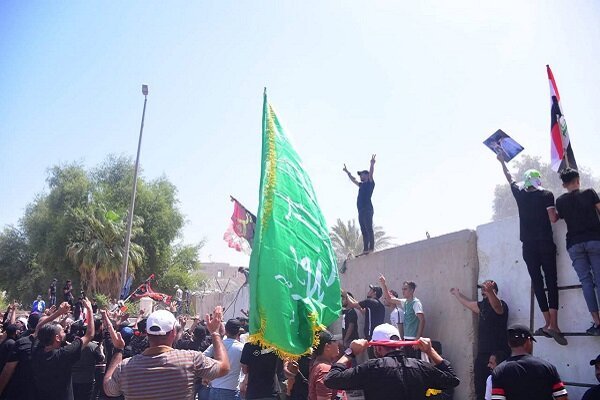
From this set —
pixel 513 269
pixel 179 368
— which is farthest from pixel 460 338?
pixel 179 368

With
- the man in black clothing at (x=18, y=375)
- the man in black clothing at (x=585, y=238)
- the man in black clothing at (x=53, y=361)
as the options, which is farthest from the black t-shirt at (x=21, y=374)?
the man in black clothing at (x=585, y=238)

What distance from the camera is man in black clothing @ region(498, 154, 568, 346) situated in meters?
5.70

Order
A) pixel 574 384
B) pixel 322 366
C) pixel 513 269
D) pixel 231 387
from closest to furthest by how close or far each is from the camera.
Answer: pixel 322 366
pixel 574 384
pixel 231 387
pixel 513 269

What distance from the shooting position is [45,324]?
517cm

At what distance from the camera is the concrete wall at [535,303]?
5508 millimetres

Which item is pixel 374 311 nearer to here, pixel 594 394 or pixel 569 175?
pixel 569 175

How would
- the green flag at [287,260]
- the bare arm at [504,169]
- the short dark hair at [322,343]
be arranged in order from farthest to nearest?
1. the bare arm at [504,169]
2. the short dark hair at [322,343]
3. the green flag at [287,260]

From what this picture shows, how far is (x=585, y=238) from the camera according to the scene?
205 inches

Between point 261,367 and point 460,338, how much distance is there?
3.18 meters

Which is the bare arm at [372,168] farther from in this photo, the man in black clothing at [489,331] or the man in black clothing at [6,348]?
the man in black clothing at [6,348]

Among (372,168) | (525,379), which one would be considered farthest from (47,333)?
(372,168)

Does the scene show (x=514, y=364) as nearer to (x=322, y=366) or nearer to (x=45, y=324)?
(x=322, y=366)

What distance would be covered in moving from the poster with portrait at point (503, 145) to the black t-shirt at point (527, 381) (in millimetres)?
3276

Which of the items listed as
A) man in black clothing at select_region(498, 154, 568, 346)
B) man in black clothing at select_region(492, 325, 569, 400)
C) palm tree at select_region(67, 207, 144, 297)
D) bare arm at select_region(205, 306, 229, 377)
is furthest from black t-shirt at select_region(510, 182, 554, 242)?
palm tree at select_region(67, 207, 144, 297)
